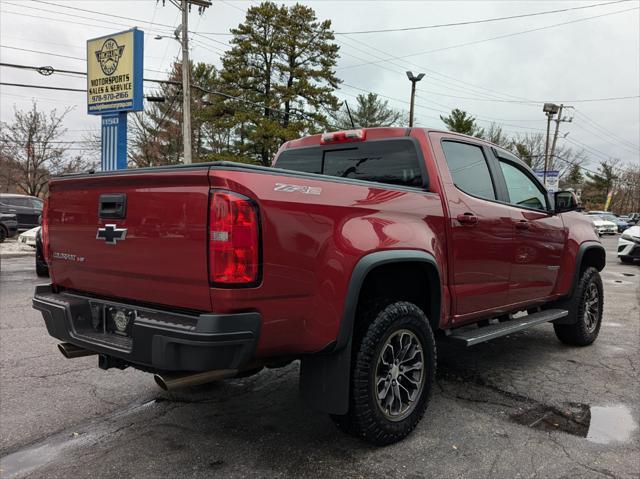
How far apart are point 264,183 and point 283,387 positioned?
2301 millimetres

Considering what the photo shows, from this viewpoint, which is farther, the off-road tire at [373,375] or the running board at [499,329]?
the running board at [499,329]

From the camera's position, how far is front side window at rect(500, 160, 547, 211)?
4540mm

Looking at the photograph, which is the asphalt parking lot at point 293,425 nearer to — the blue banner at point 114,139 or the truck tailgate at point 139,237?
the truck tailgate at point 139,237

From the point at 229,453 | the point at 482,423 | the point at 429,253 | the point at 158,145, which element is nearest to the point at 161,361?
the point at 229,453

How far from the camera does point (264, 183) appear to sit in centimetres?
245

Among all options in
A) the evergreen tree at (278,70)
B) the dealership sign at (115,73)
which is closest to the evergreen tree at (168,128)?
the evergreen tree at (278,70)

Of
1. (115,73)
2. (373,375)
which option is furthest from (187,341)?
(115,73)

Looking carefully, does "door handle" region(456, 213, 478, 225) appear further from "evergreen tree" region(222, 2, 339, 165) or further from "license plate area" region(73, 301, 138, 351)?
"evergreen tree" region(222, 2, 339, 165)

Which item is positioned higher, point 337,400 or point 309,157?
point 309,157

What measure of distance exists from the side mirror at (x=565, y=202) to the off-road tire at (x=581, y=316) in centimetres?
92

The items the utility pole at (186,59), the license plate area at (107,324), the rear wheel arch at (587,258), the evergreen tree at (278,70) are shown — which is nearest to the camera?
the license plate area at (107,324)

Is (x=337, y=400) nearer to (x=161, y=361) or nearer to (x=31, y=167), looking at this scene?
(x=161, y=361)

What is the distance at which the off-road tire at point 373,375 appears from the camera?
9.57ft

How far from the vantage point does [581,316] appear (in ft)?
17.8
